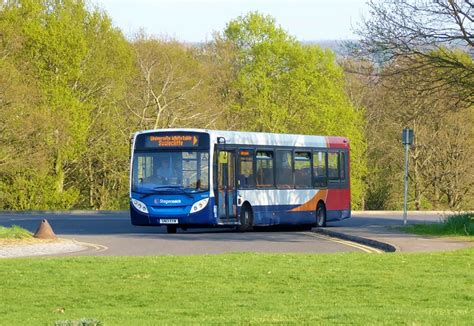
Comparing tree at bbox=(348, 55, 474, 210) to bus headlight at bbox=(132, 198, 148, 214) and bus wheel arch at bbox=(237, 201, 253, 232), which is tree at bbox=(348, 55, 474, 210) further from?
bus headlight at bbox=(132, 198, 148, 214)

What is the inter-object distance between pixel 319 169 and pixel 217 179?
19.9ft

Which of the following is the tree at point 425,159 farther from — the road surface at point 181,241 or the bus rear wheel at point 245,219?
the bus rear wheel at point 245,219

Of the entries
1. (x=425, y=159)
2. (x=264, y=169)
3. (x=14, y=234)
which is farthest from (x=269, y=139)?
(x=425, y=159)

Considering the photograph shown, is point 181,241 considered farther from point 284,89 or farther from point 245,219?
point 284,89

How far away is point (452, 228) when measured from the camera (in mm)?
30094

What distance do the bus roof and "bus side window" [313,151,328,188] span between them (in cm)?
33

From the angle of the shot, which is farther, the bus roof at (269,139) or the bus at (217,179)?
the bus roof at (269,139)

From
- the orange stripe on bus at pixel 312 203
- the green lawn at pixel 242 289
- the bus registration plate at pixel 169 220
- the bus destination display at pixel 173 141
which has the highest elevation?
the bus destination display at pixel 173 141

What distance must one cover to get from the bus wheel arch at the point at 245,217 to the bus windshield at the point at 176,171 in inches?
76.7

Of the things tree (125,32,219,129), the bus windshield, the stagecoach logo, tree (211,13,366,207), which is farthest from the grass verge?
tree (211,13,366,207)

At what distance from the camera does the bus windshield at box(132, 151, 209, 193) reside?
31.2m

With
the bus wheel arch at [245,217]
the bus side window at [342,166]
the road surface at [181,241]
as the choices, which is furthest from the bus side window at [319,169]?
the bus wheel arch at [245,217]

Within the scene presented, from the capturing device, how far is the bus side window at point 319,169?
3638cm

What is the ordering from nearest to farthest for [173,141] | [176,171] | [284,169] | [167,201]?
[167,201] → [176,171] → [173,141] → [284,169]
